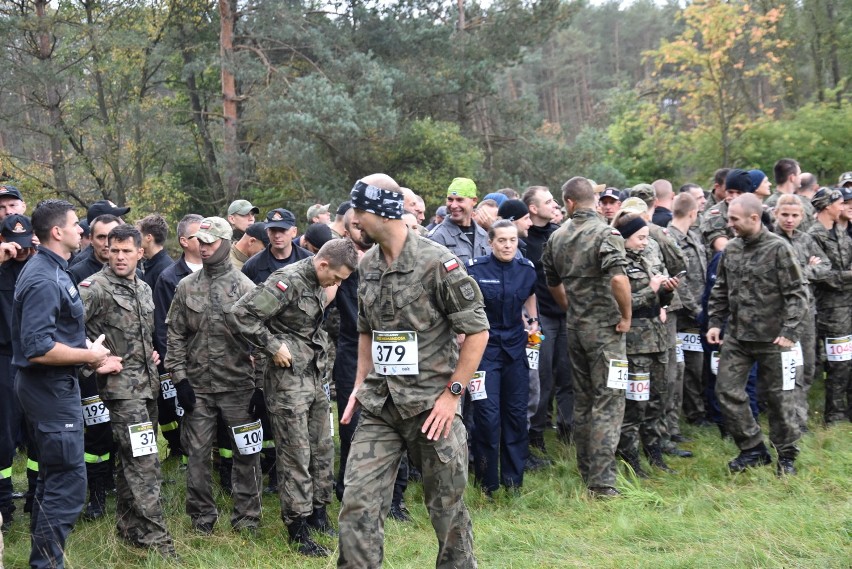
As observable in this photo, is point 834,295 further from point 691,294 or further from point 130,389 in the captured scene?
point 130,389

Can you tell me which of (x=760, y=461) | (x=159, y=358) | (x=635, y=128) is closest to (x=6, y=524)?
(x=159, y=358)

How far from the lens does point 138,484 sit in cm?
562

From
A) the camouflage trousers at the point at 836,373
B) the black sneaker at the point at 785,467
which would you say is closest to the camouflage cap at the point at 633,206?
the black sneaker at the point at 785,467

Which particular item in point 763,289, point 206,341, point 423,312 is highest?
point 423,312

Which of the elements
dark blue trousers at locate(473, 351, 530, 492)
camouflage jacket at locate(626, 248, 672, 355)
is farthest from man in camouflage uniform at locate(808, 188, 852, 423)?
dark blue trousers at locate(473, 351, 530, 492)

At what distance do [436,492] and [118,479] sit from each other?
9.06 feet

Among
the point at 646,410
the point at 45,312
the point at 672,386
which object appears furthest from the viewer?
the point at 672,386

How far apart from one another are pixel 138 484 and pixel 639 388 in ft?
14.2

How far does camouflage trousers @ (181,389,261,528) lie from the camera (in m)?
6.09

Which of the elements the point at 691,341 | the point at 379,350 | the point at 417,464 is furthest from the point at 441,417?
the point at 691,341

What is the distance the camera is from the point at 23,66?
1853 cm

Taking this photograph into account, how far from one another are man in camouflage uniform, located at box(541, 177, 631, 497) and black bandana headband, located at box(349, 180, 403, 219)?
9.01 ft

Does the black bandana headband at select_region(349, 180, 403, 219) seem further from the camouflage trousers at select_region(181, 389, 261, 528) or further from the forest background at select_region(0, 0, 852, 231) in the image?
the forest background at select_region(0, 0, 852, 231)

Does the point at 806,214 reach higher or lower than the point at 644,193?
lower
